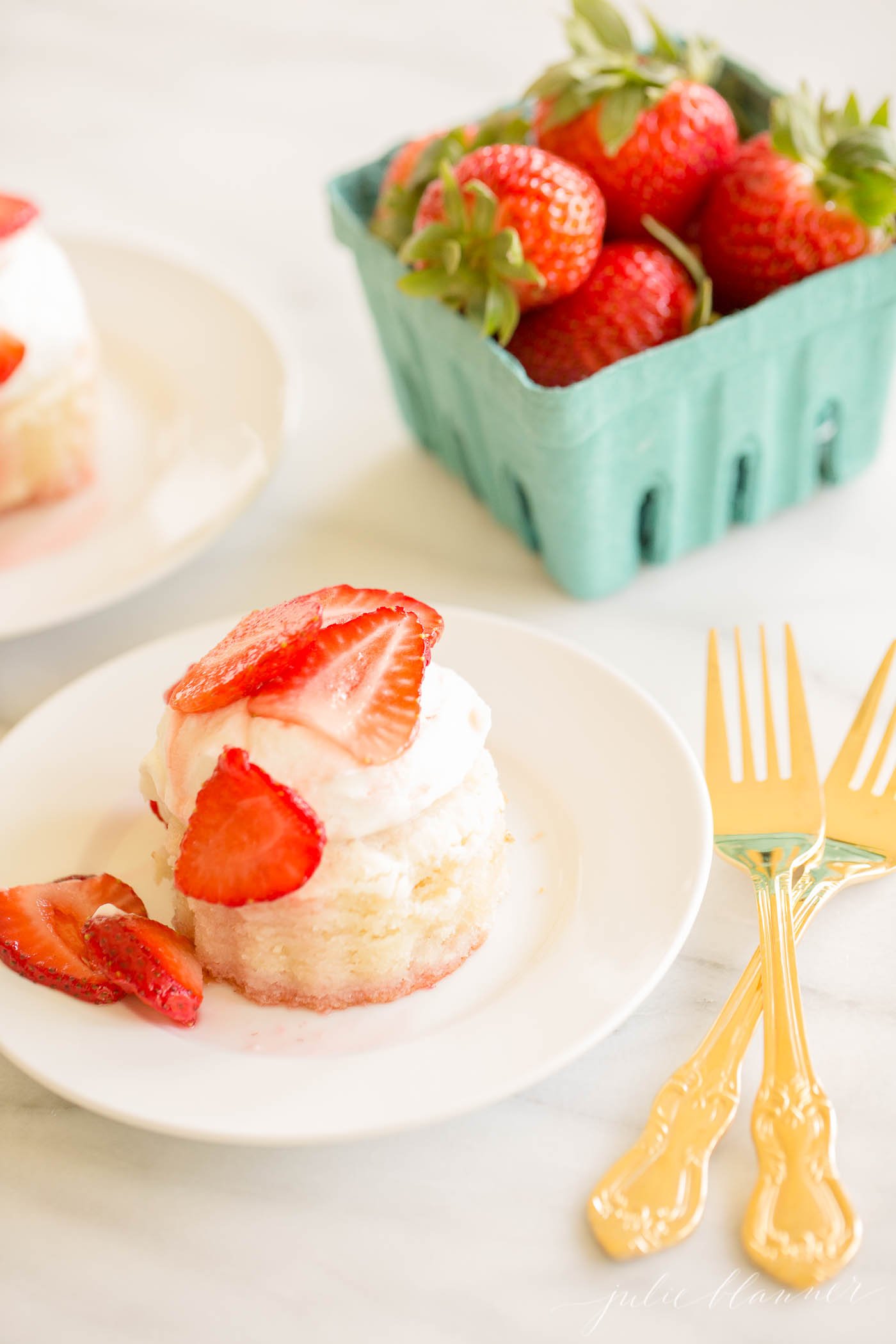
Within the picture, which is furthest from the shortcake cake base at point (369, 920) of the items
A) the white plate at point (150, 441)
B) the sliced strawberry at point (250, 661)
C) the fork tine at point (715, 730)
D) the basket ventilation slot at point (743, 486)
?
the basket ventilation slot at point (743, 486)

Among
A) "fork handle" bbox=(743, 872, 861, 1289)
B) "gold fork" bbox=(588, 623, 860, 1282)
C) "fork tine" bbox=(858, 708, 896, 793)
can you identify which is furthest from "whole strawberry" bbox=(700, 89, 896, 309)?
"fork handle" bbox=(743, 872, 861, 1289)

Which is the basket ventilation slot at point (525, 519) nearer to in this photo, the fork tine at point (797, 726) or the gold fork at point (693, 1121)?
the fork tine at point (797, 726)

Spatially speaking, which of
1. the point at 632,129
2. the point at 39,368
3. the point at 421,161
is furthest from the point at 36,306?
the point at 632,129

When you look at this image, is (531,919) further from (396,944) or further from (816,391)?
(816,391)

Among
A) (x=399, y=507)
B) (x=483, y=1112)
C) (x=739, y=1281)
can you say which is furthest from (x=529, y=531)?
(x=739, y=1281)

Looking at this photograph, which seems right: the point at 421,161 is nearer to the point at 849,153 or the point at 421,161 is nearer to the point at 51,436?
the point at 849,153
